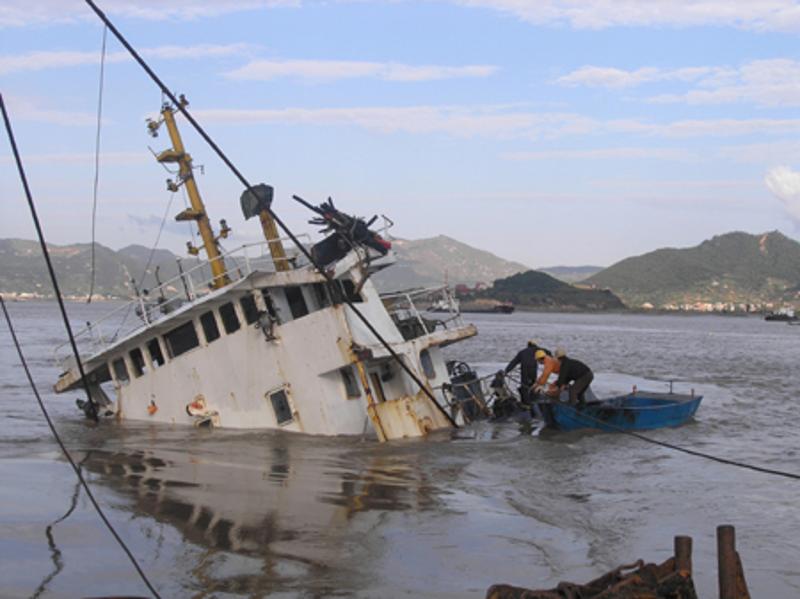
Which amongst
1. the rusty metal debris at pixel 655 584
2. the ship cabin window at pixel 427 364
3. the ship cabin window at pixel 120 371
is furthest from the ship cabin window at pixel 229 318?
the rusty metal debris at pixel 655 584

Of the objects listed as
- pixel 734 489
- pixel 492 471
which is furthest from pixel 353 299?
pixel 734 489

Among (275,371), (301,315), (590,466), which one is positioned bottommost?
(590,466)

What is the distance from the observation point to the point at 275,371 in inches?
733

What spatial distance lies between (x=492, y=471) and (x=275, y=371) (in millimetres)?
4846

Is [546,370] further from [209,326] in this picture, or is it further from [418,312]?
[209,326]

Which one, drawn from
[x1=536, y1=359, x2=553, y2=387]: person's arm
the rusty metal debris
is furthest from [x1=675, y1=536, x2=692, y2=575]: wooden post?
[x1=536, y1=359, x2=553, y2=387]: person's arm

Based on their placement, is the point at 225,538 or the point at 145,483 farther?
the point at 145,483

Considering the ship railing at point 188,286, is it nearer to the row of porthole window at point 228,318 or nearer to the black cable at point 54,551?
the row of porthole window at point 228,318

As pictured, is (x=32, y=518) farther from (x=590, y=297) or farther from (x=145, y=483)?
(x=590, y=297)

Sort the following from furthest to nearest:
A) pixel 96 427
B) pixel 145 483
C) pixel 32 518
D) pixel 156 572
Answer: pixel 96 427, pixel 145 483, pixel 32 518, pixel 156 572

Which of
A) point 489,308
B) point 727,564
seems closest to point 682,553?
point 727,564

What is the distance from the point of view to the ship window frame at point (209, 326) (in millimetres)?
19438

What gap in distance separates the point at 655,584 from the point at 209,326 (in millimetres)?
13557

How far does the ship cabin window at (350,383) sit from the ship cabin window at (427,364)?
2.49 meters
